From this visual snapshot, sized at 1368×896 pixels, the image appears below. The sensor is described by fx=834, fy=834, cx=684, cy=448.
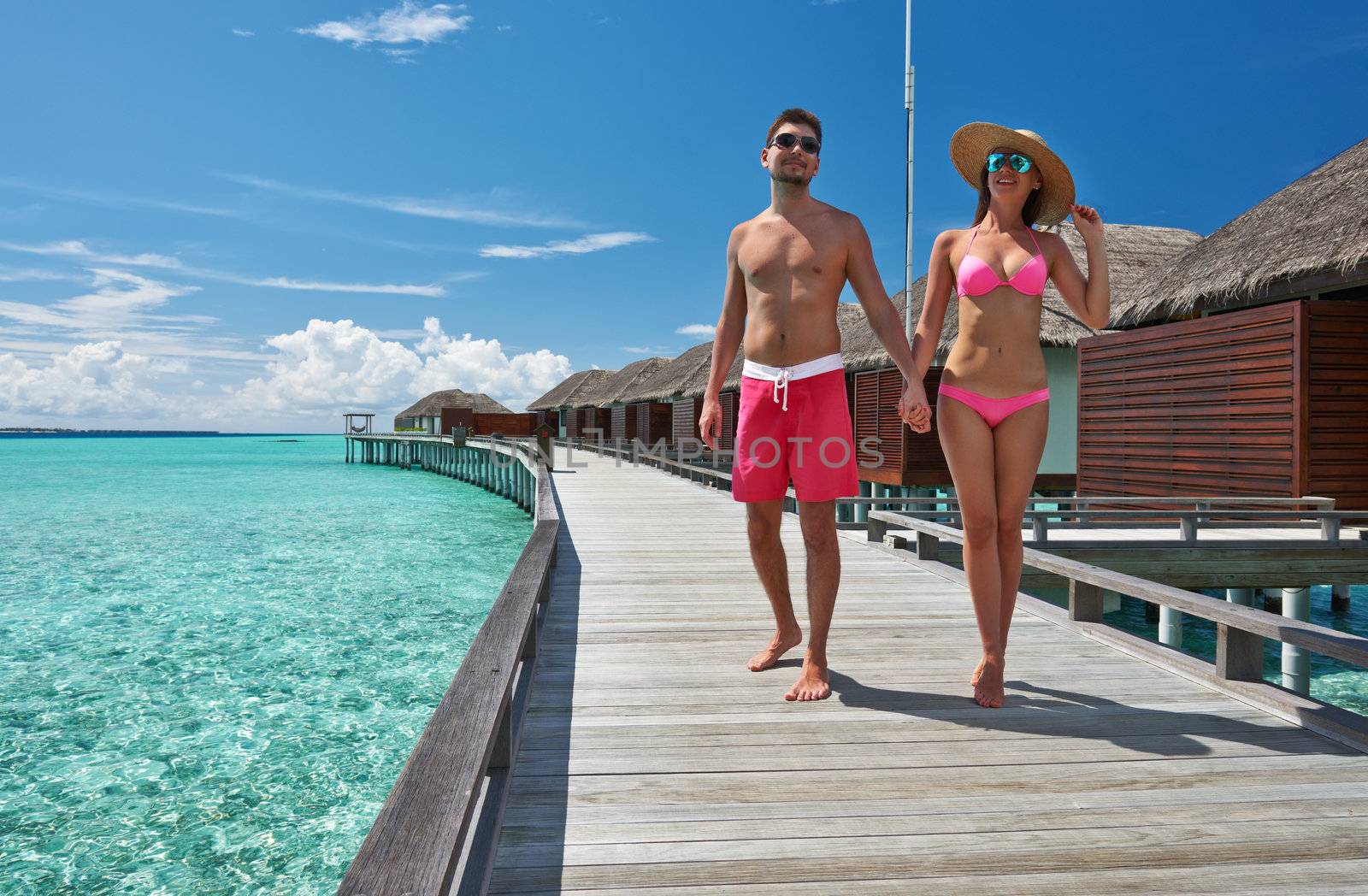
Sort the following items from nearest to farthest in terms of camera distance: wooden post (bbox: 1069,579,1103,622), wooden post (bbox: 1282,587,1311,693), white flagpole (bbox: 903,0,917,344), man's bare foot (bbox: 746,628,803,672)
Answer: man's bare foot (bbox: 746,628,803,672)
wooden post (bbox: 1069,579,1103,622)
wooden post (bbox: 1282,587,1311,693)
white flagpole (bbox: 903,0,917,344)

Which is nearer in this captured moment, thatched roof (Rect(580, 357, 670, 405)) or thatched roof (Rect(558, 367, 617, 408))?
thatched roof (Rect(580, 357, 670, 405))

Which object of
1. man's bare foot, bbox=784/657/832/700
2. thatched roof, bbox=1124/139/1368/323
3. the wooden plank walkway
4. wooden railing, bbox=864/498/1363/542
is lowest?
the wooden plank walkway

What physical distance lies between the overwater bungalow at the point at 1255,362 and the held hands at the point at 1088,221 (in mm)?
7923

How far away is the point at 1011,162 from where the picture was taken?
9.48 ft

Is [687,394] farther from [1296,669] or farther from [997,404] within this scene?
[997,404]

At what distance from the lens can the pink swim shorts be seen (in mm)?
2809

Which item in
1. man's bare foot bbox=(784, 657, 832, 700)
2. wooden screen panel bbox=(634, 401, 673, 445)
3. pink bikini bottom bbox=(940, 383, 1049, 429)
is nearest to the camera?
pink bikini bottom bbox=(940, 383, 1049, 429)

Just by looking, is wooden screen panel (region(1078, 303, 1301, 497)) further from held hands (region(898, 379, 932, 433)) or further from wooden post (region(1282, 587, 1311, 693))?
held hands (region(898, 379, 932, 433))

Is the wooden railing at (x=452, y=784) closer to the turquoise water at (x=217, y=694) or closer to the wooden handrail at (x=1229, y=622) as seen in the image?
the wooden handrail at (x=1229, y=622)

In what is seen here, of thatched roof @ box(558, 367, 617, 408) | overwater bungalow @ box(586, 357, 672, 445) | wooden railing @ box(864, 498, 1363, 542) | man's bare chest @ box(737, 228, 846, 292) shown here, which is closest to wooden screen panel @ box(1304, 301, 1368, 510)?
wooden railing @ box(864, 498, 1363, 542)

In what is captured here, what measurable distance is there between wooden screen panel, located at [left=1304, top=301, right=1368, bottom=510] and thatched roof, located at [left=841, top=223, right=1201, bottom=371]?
477 cm

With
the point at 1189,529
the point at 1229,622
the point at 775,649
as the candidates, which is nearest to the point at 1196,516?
the point at 1189,529

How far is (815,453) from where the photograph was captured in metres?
2.81

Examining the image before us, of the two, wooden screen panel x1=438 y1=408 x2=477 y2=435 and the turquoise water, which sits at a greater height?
wooden screen panel x1=438 y1=408 x2=477 y2=435
